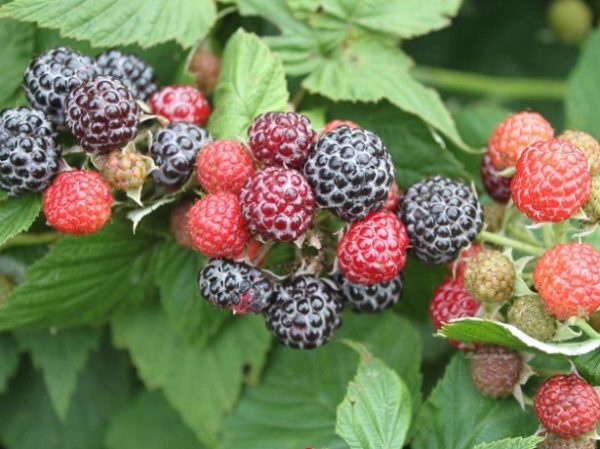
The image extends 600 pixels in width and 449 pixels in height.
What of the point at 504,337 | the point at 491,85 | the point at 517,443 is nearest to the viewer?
the point at 517,443

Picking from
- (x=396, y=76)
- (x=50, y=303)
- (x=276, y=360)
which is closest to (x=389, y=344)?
(x=276, y=360)

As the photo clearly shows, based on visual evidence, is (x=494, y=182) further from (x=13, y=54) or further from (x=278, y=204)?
(x=13, y=54)

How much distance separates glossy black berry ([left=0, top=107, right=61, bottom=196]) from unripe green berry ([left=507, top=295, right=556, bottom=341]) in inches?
44.9

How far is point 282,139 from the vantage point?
2.09 m

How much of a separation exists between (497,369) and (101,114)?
1.12m

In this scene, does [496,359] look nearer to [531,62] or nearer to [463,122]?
[463,122]

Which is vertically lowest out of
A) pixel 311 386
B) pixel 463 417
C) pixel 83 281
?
pixel 311 386

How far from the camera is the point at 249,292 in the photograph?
83.4 inches

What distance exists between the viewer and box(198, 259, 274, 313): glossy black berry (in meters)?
2.10

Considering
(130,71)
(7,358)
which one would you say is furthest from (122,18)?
(7,358)

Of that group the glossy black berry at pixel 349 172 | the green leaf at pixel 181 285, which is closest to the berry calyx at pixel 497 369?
the glossy black berry at pixel 349 172

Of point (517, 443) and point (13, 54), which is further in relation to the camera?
point (13, 54)

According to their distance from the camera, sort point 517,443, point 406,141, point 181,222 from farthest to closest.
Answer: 1. point 406,141
2. point 181,222
3. point 517,443

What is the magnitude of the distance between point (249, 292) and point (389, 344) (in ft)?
2.33
